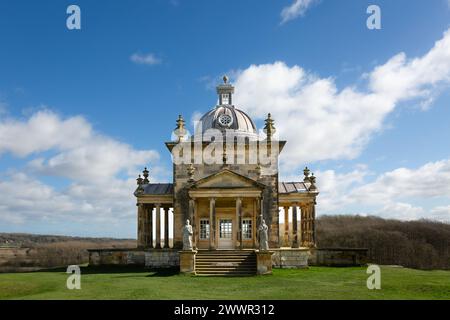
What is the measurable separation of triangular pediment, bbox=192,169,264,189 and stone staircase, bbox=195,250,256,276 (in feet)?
13.6

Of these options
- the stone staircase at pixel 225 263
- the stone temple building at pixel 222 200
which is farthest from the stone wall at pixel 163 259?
the stone staircase at pixel 225 263

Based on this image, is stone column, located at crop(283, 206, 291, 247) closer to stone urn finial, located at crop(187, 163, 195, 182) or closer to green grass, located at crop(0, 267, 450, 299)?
stone urn finial, located at crop(187, 163, 195, 182)

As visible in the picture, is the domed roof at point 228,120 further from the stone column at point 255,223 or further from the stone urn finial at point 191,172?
the stone column at point 255,223

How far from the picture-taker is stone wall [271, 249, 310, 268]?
2797 centimetres

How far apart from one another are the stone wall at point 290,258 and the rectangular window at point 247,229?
7.13 ft

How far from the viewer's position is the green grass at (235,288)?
49.1ft

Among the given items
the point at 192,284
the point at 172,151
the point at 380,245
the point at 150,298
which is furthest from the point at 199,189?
the point at 380,245

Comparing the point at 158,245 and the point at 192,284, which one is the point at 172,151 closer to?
the point at 158,245

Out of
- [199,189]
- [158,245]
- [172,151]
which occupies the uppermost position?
[172,151]

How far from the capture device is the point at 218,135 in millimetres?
31938

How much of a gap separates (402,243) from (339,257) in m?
43.2

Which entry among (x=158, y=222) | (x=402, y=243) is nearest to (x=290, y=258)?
(x=158, y=222)
